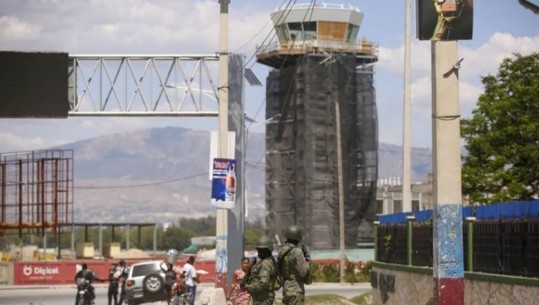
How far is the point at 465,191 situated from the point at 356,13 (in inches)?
2827

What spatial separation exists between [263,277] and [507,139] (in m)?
34.0

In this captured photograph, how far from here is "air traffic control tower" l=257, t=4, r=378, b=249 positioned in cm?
Answer: 11050

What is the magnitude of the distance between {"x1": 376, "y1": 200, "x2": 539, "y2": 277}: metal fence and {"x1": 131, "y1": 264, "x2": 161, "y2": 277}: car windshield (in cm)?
1323

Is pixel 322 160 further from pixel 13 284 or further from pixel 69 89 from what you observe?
→ pixel 69 89

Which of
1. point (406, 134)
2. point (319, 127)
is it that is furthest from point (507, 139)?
point (319, 127)

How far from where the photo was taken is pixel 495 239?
23578 millimetres

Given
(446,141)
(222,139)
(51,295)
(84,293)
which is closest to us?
(446,141)

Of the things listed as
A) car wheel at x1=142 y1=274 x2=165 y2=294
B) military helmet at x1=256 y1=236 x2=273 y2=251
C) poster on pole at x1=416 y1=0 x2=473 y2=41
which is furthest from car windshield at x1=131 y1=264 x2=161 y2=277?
poster on pole at x1=416 y1=0 x2=473 y2=41

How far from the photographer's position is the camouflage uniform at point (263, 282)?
1878 centimetres

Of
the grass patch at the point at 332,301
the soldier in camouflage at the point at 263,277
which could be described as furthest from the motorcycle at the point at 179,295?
the soldier in camouflage at the point at 263,277

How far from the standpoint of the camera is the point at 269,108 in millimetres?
117250

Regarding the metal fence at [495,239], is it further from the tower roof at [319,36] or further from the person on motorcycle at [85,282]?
the tower roof at [319,36]

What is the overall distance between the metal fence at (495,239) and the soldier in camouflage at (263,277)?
4.55 metres

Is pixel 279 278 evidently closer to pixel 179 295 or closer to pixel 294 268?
pixel 294 268
